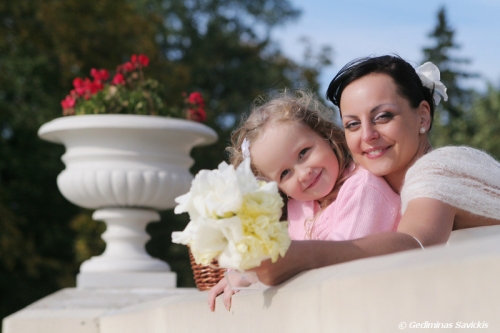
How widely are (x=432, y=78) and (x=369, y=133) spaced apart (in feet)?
1.53

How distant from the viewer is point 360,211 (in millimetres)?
2615

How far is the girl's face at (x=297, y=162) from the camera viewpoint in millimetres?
2877

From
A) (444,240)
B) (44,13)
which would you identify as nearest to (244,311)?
(444,240)

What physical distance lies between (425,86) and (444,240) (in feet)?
2.91

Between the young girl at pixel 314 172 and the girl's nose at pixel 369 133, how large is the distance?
137mm

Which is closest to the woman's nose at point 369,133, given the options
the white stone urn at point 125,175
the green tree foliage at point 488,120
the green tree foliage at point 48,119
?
the white stone urn at point 125,175

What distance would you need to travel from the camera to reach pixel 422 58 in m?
28.8

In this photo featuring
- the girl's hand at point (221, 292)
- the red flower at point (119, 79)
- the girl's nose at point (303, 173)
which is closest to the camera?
the girl's hand at point (221, 292)

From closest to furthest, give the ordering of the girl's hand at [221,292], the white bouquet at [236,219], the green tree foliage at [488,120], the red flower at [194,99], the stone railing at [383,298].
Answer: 1. the stone railing at [383,298]
2. the white bouquet at [236,219]
3. the girl's hand at [221,292]
4. the red flower at [194,99]
5. the green tree foliage at [488,120]

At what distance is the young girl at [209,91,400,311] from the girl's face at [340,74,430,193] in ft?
0.25

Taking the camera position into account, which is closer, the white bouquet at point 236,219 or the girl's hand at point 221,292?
Answer: the white bouquet at point 236,219

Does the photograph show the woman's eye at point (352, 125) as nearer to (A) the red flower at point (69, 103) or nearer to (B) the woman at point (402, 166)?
(B) the woman at point (402, 166)

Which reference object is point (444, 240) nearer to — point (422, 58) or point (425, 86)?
point (425, 86)

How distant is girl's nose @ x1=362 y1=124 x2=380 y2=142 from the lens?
2.69 metres
